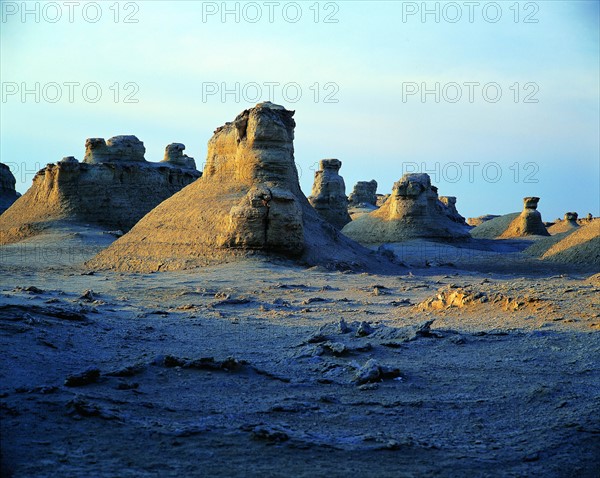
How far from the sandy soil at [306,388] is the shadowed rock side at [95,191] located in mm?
16723

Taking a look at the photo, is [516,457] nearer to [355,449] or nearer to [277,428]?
[355,449]

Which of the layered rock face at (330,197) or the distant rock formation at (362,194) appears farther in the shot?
the distant rock formation at (362,194)

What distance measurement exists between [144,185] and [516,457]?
941 inches

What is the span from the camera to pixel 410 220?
99.3 feet

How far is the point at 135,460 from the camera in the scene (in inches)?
126

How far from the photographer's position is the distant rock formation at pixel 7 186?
115 ft

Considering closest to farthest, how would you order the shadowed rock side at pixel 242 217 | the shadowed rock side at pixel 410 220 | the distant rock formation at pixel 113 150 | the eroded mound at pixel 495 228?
the shadowed rock side at pixel 242 217
the distant rock formation at pixel 113 150
the shadowed rock side at pixel 410 220
the eroded mound at pixel 495 228

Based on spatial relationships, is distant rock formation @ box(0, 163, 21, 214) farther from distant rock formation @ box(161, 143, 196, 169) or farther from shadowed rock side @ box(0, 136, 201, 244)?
distant rock formation @ box(161, 143, 196, 169)

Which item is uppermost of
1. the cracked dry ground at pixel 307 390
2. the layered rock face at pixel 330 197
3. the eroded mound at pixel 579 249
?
the layered rock face at pixel 330 197

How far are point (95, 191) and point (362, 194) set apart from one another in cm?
2574

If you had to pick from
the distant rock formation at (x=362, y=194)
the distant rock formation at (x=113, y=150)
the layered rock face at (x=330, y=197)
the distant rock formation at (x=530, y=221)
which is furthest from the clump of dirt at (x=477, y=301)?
the distant rock formation at (x=362, y=194)

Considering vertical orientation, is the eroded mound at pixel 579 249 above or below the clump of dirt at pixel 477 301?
above

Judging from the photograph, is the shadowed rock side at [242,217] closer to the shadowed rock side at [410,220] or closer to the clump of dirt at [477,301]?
the clump of dirt at [477,301]

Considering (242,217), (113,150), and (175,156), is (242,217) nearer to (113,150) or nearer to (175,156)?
(113,150)
